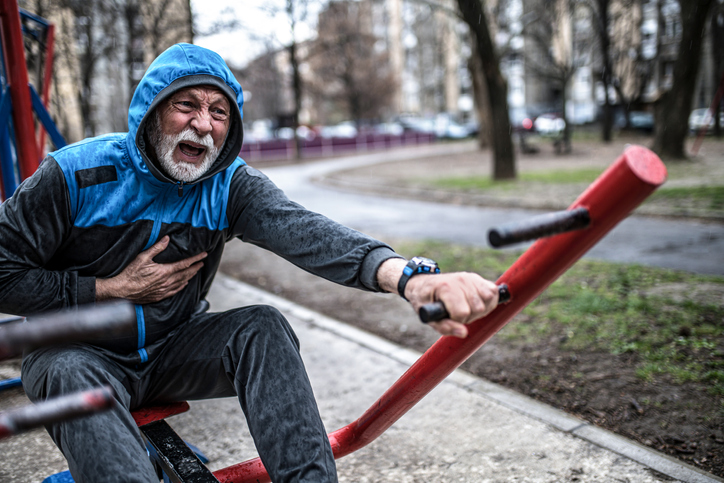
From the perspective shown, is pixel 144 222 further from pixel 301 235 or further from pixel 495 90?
pixel 495 90

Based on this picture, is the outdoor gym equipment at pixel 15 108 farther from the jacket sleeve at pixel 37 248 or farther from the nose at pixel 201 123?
the nose at pixel 201 123

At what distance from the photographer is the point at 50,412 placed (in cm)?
96

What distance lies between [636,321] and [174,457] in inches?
125

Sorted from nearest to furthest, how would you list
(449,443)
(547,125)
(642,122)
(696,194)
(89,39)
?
(449,443)
(696,194)
(89,39)
(642,122)
(547,125)

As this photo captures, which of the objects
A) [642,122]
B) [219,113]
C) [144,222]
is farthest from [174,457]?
[642,122]

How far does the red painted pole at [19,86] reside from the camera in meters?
3.07

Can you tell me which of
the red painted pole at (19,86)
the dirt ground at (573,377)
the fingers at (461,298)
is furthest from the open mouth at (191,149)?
the dirt ground at (573,377)

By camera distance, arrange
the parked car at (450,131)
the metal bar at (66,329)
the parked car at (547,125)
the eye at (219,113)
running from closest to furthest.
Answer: the metal bar at (66,329), the eye at (219,113), the parked car at (547,125), the parked car at (450,131)

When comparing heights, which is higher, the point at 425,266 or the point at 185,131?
the point at 185,131

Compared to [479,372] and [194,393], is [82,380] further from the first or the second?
[479,372]

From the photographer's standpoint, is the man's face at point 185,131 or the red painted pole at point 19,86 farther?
the red painted pole at point 19,86

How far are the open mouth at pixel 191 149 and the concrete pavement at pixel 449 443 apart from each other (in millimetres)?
1387

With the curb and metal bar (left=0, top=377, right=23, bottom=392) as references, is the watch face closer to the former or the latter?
the curb

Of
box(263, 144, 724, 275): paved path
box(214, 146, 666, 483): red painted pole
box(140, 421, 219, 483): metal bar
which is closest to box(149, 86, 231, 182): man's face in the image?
box(140, 421, 219, 483): metal bar
